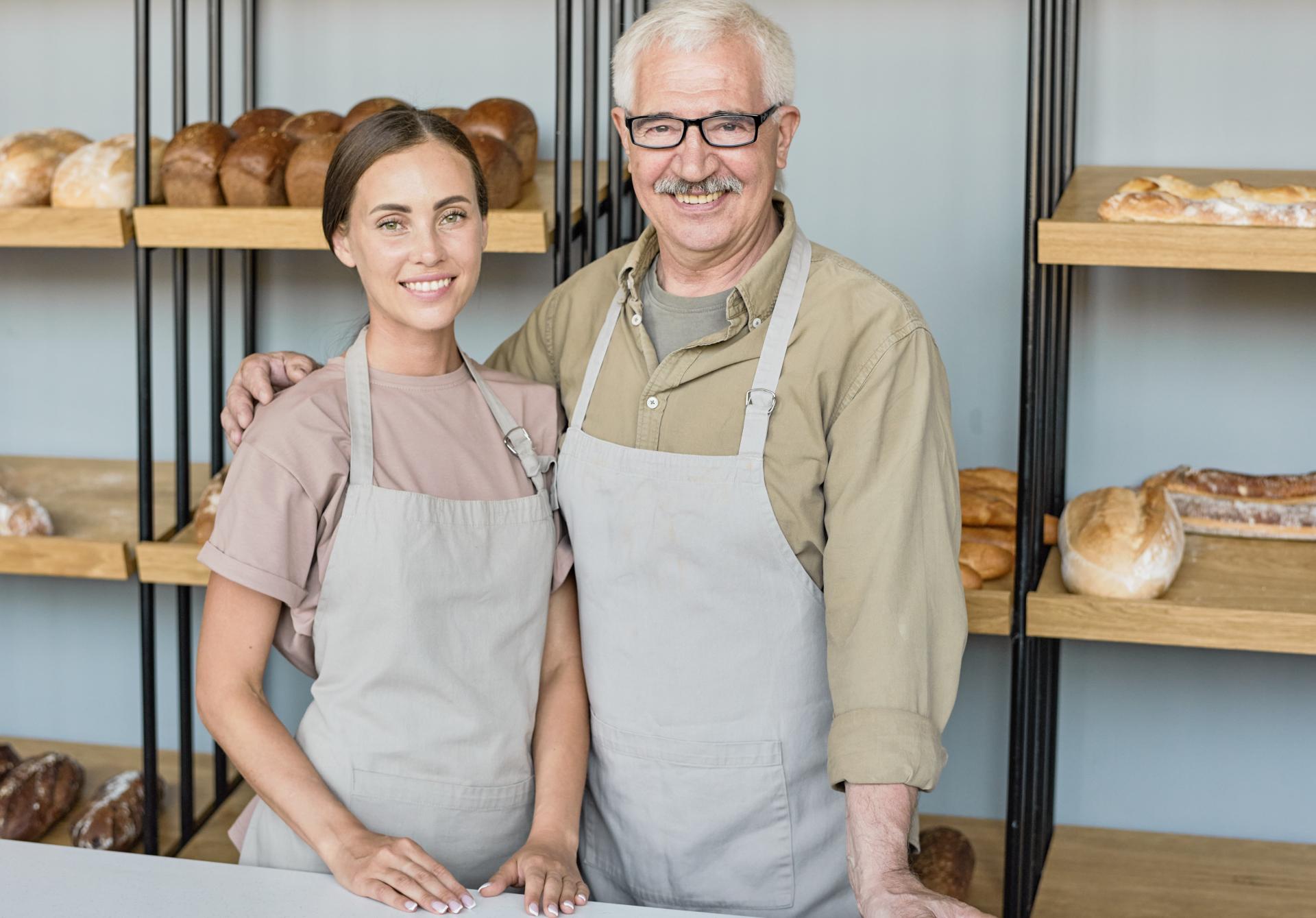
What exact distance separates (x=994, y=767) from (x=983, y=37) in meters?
1.34

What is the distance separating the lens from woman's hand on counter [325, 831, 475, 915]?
1.19 metres

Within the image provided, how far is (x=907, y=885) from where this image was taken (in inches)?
48.8

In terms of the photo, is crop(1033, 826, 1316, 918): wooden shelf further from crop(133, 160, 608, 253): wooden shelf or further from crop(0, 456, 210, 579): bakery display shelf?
crop(0, 456, 210, 579): bakery display shelf

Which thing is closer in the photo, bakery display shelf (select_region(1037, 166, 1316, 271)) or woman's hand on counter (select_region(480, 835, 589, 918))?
woman's hand on counter (select_region(480, 835, 589, 918))

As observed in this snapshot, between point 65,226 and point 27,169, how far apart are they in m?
0.17

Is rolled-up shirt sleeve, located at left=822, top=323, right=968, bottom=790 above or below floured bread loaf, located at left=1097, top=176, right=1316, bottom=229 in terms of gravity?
below

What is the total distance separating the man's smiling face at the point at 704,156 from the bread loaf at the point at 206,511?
1.07 m

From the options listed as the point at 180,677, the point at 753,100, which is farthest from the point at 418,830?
the point at 180,677

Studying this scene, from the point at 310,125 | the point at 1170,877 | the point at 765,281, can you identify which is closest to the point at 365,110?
the point at 310,125

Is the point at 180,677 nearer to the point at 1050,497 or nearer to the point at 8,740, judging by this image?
the point at 8,740

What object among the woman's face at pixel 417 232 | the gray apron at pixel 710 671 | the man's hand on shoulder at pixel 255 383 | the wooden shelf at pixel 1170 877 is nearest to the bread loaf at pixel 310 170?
the man's hand on shoulder at pixel 255 383

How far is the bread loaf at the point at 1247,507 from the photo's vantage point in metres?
2.22

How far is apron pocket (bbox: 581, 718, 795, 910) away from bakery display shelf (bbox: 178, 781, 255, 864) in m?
1.07

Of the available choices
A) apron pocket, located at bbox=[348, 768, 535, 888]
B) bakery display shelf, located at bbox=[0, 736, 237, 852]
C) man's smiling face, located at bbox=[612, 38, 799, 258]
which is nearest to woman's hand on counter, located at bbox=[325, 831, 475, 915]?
apron pocket, located at bbox=[348, 768, 535, 888]
